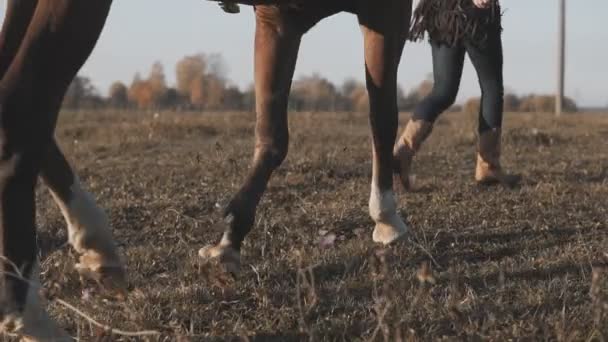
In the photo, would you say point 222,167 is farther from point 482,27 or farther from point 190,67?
point 190,67

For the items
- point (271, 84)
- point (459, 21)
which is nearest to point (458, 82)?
point (459, 21)

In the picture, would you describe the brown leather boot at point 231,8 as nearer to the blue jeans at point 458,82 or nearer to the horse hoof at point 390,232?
the horse hoof at point 390,232

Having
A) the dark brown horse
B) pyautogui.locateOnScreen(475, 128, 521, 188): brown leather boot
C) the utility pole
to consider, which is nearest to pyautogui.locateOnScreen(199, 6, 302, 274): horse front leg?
the dark brown horse

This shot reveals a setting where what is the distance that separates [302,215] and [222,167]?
1.99 m

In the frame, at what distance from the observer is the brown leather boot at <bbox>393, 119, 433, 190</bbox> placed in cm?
484

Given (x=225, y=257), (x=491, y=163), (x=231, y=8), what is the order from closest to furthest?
(x=225, y=257)
(x=231, y=8)
(x=491, y=163)

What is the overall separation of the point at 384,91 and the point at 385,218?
1.81ft

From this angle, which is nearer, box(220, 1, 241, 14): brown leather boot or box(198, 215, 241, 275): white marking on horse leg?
box(198, 215, 241, 275): white marking on horse leg

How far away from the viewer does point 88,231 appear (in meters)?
2.63

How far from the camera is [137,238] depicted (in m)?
3.77

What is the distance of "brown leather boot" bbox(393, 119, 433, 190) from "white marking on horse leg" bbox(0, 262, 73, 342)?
3.03 metres

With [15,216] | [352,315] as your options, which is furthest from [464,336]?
[15,216]

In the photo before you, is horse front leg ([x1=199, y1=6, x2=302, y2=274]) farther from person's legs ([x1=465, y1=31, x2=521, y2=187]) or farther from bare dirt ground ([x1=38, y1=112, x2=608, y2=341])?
person's legs ([x1=465, y1=31, x2=521, y2=187])

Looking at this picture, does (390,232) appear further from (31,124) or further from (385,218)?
(31,124)
